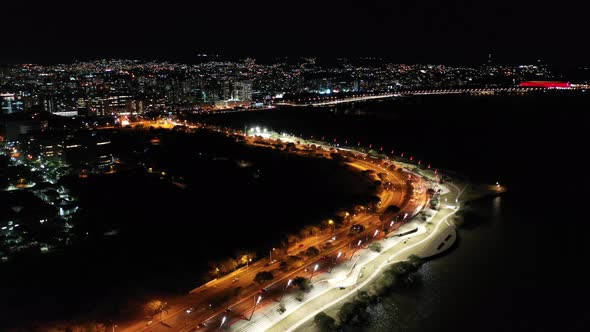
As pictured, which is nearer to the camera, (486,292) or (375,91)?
(486,292)

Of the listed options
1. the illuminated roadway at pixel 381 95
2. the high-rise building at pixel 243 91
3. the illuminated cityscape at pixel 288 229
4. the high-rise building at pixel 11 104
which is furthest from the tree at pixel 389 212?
the high-rise building at pixel 243 91

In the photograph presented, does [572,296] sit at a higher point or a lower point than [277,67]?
lower

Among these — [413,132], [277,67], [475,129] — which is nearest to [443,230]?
[413,132]

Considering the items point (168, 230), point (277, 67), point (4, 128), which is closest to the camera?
point (168, 230)

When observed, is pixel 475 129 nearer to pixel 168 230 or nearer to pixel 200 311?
pixel 168 230

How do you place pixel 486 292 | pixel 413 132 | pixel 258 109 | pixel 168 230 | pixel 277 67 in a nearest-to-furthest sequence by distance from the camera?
pixel 486 292
pixel 168 230
pixel 413 132
pixel 258 109
pixel 277 67

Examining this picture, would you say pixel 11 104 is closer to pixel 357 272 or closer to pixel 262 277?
pixel 262 277

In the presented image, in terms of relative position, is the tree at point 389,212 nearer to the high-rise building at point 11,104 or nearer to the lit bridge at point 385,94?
the high-rise building at point 11,104
